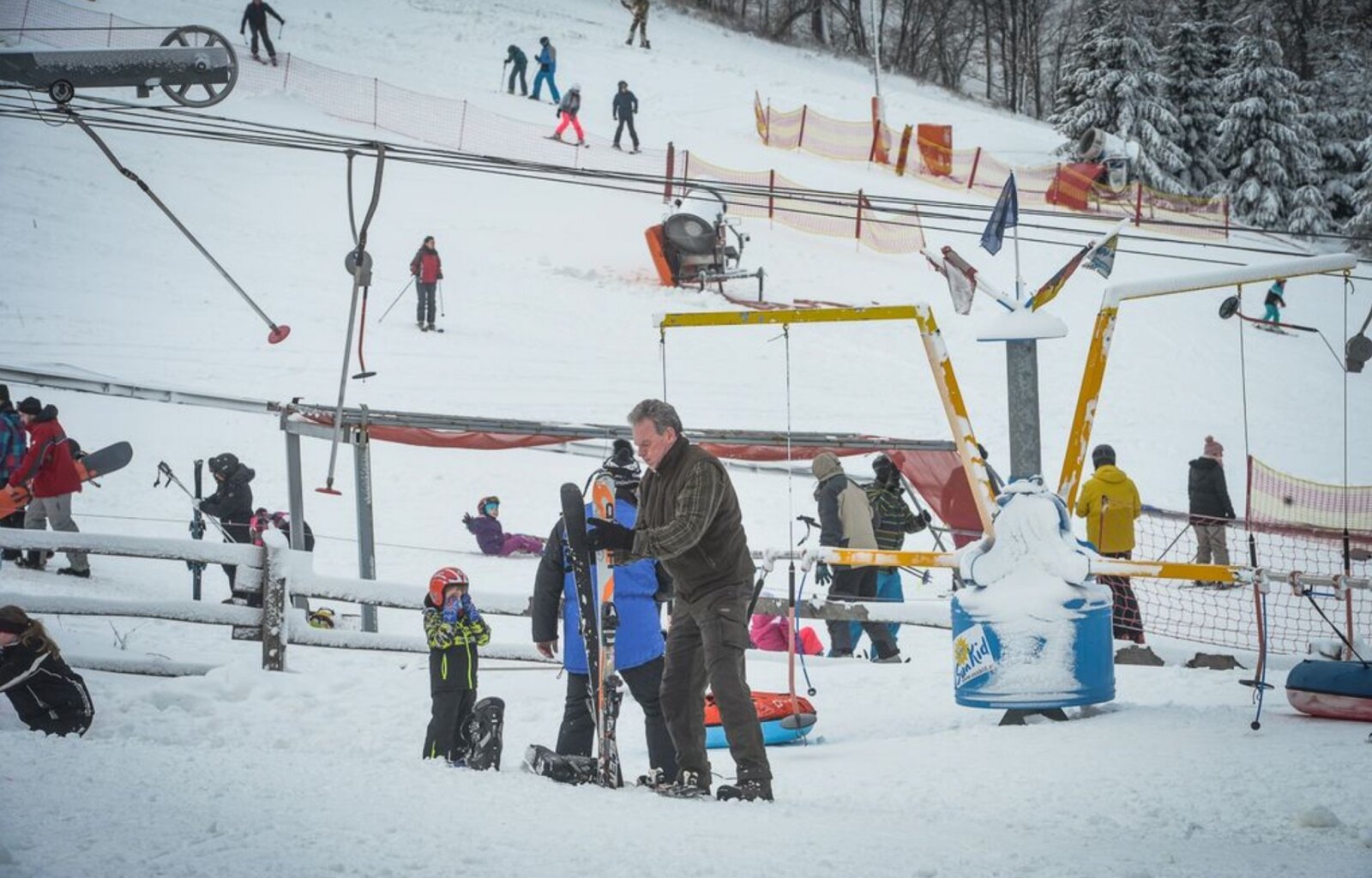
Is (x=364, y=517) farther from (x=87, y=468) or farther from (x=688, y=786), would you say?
(x=688, y=786)

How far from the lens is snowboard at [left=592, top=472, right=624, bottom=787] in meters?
5.80

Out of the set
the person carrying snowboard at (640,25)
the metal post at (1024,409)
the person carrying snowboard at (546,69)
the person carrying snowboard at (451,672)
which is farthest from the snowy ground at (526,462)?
the person carrying snowboard at (640,25)

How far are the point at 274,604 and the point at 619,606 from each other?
3.77m

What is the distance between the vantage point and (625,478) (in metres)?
6.39

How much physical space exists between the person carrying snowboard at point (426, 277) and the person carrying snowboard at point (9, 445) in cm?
818

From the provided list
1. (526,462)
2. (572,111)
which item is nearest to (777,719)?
(526,462)

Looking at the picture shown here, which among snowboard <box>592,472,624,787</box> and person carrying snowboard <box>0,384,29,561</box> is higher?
person carrying snowboard <box>0,384,29,561</box>

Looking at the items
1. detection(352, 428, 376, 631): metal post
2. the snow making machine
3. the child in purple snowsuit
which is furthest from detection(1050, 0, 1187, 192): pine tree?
detection(352, 428, 376, 631): metal post

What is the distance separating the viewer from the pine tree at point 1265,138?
135 feet

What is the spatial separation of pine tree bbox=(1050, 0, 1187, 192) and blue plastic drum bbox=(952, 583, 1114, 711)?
37.0 metres

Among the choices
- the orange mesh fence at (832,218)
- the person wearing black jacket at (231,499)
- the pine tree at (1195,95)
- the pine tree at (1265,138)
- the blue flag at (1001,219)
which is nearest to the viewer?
the blue flag at (1001,219)

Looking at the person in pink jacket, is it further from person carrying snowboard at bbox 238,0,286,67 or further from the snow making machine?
person carrying snowboard at bbox 238,0,286,67

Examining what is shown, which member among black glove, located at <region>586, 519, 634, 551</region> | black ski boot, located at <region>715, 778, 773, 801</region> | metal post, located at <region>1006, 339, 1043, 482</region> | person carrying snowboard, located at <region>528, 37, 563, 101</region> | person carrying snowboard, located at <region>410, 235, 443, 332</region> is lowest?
black ski boot, located at <region>715, 778, 773, 801</region>

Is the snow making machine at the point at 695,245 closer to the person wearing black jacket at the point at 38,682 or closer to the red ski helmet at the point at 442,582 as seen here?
the red ski helmet at the point at 442,582
